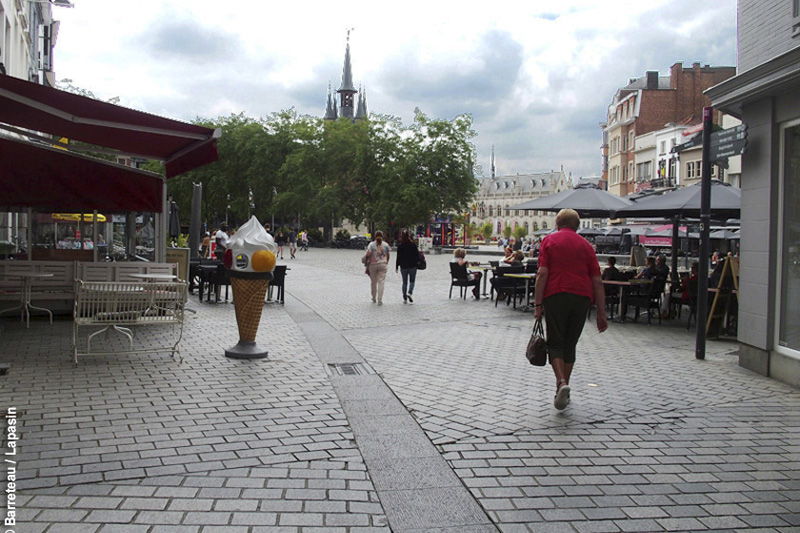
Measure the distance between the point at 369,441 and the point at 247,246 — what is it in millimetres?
3669

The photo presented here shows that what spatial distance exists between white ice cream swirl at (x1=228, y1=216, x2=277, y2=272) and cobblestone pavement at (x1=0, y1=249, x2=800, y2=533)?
1121 mm

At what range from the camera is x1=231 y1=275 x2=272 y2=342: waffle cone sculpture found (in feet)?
25.6

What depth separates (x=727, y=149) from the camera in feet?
26.8

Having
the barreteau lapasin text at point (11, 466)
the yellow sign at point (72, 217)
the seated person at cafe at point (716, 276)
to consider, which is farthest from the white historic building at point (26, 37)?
the seated person at cafe at point (716, 276)

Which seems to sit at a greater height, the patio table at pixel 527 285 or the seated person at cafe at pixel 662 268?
the seated person at cafe at pixel 662 268

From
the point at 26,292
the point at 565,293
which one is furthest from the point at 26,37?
the point at 565,293

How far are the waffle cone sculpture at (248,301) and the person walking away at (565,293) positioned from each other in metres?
3.44

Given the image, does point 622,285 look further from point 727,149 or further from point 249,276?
point 249,276

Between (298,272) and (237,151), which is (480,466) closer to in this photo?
(298,272)

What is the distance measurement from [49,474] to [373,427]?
2.22 m

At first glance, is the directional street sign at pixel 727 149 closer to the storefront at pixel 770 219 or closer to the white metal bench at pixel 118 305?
the storefront at pixel 770 219

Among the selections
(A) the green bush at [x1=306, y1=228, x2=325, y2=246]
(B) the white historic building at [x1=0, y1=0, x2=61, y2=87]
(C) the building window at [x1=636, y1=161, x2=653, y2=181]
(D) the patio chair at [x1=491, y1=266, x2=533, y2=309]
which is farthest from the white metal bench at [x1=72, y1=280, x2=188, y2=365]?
(C) the building window at [x1=636, y1=161, x2=653, y2=181]

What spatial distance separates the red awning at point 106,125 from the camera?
675 cm

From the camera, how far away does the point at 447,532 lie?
3.42 m
